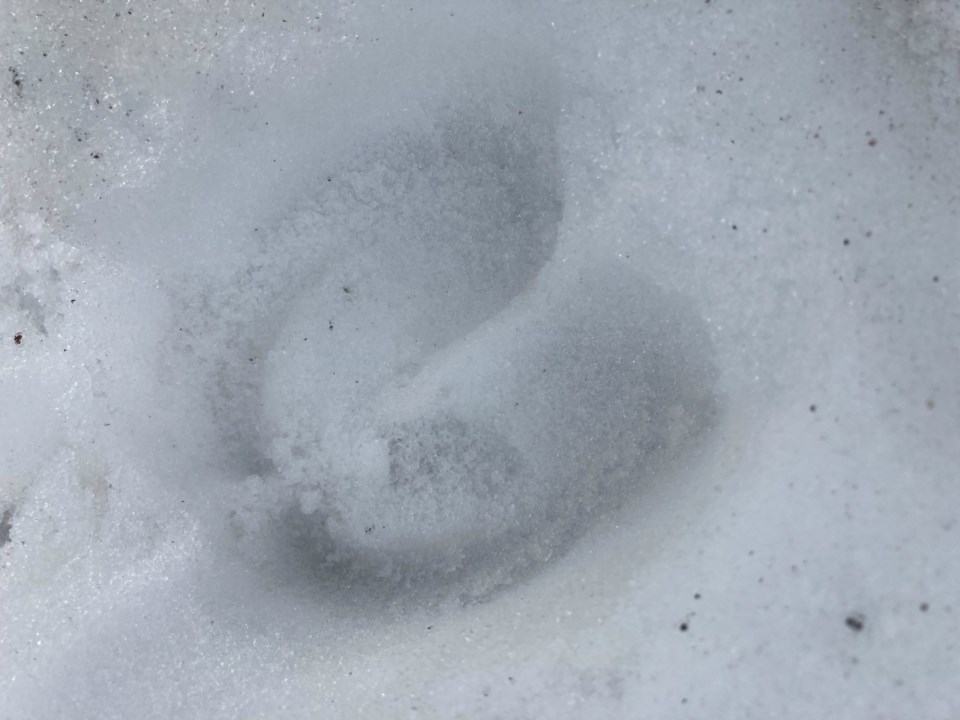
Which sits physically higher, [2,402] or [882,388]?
[882,388]

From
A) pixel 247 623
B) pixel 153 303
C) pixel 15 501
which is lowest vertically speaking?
pixel 247 623

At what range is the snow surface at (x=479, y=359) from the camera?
4.78 feet

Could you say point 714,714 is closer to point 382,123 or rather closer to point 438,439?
point 438,439

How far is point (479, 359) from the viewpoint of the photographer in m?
1.54

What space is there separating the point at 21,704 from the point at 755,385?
1.65m

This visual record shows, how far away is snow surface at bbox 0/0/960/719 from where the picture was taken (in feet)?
4.78

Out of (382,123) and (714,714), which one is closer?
(714,714)

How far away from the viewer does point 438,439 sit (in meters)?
1.53

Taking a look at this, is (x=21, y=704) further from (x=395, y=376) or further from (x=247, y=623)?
(x=395, y=376)

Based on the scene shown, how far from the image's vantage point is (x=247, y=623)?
1.52 m

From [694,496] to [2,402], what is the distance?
1.47m

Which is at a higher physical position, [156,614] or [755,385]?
[755,385]

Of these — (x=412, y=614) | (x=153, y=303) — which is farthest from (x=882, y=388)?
(x=153, y=303)

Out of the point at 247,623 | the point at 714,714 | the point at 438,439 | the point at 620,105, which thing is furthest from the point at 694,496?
the point at 247,623
